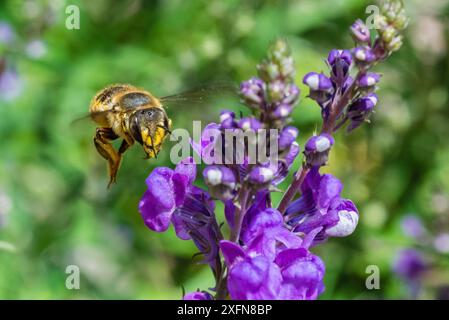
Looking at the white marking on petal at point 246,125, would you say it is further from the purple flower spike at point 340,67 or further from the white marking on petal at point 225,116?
the purple flower spike at point 340,67

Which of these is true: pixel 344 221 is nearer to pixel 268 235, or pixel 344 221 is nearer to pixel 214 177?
pixel 268 235

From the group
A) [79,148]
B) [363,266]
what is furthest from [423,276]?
[79,148]

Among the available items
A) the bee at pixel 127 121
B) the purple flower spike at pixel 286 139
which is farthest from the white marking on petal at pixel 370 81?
the bee at pixel 127 121

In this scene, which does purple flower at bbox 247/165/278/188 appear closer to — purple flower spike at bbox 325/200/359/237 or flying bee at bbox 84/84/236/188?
purple flower spike at bbox 325/200/359/237

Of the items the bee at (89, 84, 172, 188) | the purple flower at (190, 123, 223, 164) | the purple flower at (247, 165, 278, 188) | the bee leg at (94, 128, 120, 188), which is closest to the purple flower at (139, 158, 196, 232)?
the purple flower at (190, 123, 223, 164)

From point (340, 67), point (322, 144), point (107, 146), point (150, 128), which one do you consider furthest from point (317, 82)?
point (107, 146)
